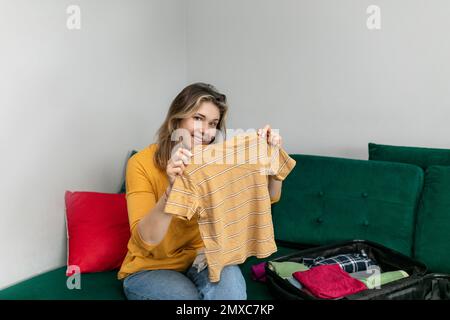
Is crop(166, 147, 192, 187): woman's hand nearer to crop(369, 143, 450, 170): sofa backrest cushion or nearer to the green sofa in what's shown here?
the green sofa

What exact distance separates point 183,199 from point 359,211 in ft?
3.09

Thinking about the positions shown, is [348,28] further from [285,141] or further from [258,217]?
[258,217]

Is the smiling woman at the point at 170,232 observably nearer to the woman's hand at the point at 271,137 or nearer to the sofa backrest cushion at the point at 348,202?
the woman's hand at the point at 271,137

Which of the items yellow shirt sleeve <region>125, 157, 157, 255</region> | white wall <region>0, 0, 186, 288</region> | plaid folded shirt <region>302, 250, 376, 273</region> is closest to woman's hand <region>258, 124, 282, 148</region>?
yellow shirt sleeve <region>125, 157, 157, 255</region>

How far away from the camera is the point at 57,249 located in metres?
2.09

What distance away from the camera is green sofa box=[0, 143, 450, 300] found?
189cm

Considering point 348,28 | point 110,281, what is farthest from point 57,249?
point 348,28

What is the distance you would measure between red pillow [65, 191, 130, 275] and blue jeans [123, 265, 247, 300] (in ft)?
1.16

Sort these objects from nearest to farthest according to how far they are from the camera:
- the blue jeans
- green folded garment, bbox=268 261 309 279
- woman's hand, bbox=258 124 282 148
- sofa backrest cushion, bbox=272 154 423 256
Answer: the blue jeans < woman's hand, bbox=258 124 282 148 < green folded garment, bbox=268 261 309 279 < sofa backrest cushion, bbox=272 154 423 256

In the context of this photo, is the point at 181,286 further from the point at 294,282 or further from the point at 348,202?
the point at 348,202

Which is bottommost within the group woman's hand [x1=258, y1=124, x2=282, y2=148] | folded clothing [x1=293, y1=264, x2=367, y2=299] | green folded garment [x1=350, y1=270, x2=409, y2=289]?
green folded garment [x1=350, y1=270, x2=409, y2=289]

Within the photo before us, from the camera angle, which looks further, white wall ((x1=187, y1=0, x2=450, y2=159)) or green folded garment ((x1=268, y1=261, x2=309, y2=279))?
white wall ((x1=187, y1=0, x2=450, y2=159))

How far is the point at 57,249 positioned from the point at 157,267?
62 centimetres

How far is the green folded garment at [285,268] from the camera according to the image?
5.96 ft
